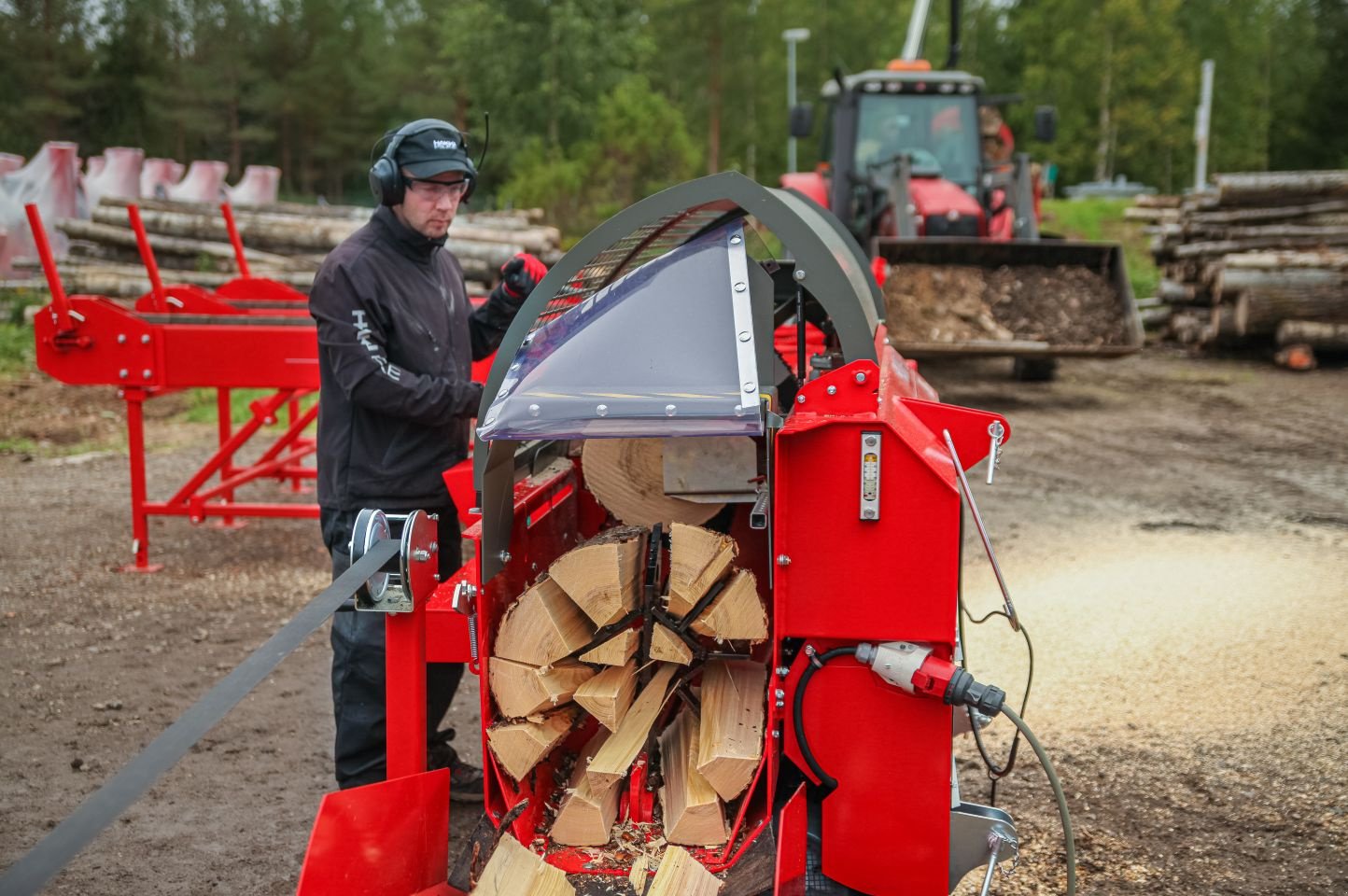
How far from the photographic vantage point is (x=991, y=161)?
12805 millimetres

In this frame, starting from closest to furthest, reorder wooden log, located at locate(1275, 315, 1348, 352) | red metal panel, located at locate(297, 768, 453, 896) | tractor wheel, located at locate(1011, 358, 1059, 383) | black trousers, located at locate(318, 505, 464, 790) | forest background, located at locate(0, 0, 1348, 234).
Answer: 1. red metal panel, located at locate(297, 768, 453, 896)
2. black trousers, located at locate(318, 505, 464, 790)
3. tractor wheel, located at locate(1011, 358, 1059, 383)
4. wooden log, located at locate(1275, 315, 1348, 352)
5. forest background, located at locate(0, 0, 1348, 234)

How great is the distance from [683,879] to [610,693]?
451 mm

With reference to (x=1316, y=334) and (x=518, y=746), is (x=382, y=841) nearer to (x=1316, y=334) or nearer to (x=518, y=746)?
(x=518, y=746)

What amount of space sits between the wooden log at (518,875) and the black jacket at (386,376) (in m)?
1.32

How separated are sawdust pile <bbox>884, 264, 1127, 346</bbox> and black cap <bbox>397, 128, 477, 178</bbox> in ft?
23.8

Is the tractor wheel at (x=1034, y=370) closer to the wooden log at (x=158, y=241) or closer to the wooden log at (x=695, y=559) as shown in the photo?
the wooden log at (x=158, y=241)

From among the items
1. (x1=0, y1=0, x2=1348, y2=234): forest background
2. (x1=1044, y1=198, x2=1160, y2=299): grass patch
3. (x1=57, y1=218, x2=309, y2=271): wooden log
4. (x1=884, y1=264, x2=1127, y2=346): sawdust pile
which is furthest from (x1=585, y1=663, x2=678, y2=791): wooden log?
(x1=0, y1=0, x2=1348, y2=234): forest background

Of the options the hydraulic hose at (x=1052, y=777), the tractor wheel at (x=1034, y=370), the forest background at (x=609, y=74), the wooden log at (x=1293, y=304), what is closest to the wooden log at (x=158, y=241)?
the tractor wheel at (x=1034, y=370)

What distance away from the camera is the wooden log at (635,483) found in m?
3.13

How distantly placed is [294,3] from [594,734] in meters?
46.1

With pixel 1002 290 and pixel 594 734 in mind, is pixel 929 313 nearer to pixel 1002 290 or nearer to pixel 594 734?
pixel 1002 290

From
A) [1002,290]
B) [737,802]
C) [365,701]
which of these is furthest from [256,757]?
[1002,290]

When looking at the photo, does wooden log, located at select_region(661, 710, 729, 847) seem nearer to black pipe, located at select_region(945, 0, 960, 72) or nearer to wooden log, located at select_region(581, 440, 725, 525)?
wooden log, located at select_region(581, 440, 725, 525)

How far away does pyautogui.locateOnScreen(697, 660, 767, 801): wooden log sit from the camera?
105 inches
